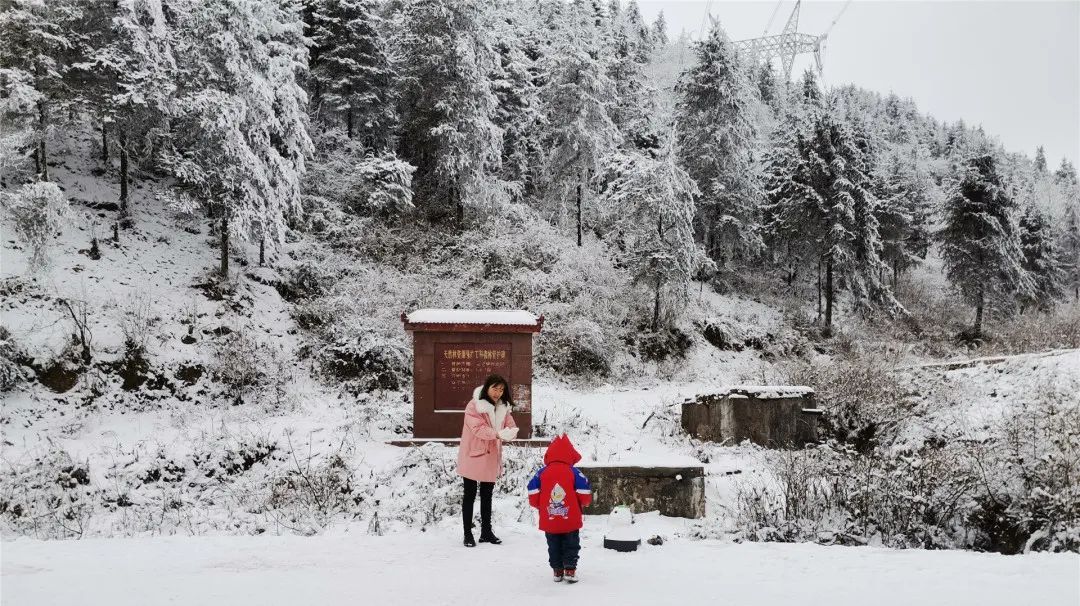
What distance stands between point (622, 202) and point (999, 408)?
1435 centimetres

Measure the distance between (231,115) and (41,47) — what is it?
188 inches

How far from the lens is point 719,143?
28.0 m

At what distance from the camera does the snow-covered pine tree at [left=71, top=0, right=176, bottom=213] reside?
16.2 meters

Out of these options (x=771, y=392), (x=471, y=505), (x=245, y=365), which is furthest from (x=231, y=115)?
(x=771, y=392)

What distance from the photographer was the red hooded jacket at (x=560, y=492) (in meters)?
4.79

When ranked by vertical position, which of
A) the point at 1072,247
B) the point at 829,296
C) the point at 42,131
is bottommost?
the point at 829,296

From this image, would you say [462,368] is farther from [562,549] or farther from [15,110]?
[15,110]

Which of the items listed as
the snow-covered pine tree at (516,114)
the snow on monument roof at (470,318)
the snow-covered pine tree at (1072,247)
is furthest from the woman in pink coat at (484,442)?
the snow-covered pine tree at (1072,247)

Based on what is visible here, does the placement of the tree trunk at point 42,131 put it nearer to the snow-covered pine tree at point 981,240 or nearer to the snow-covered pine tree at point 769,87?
the snow-covered pine tree at point 981,240

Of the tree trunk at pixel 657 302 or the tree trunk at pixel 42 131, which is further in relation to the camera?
the tree trunk at pixel 657 302

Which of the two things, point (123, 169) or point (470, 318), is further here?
point (123, 169)

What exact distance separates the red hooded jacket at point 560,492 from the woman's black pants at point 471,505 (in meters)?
1.05

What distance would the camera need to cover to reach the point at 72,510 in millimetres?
8156

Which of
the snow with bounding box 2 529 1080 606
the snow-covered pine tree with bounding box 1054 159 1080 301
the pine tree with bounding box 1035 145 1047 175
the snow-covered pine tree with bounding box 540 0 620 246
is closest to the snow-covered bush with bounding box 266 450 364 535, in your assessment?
the snow with bounding box 2 529 1080 606
